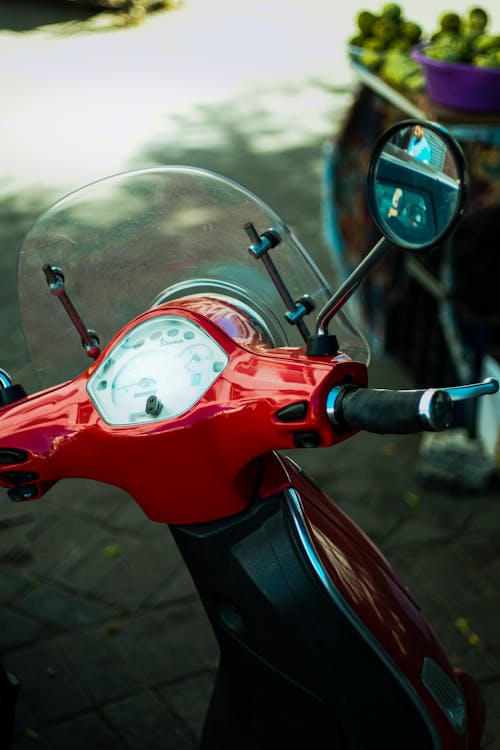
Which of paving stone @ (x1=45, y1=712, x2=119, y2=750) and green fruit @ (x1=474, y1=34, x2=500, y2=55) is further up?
green fruit @ (x1=474, y1=34, x2=500, y2=55)

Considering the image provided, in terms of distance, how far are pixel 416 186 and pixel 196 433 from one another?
1.50 feet

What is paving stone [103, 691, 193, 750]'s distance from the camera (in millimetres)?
2348

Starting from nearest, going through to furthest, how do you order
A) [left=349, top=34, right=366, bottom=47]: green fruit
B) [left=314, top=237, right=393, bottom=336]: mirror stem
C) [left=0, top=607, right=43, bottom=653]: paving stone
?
1. [left=314, top=237, right=393, bottom=336]: mirror stem
2. [left=0, top=607, right=43, bottom=653]: paving stone
3. [left=349, top=34, right=366, bottom=47]: green fruit

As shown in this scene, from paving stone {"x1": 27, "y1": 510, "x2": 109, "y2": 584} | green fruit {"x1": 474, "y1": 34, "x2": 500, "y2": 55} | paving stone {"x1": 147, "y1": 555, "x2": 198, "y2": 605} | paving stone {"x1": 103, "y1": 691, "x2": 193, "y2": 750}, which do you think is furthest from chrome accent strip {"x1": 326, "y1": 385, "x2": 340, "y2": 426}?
green fruit {"x1": 474, "y1": 34, "x2": 500, "y2": 55}

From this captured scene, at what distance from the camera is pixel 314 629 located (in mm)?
1462

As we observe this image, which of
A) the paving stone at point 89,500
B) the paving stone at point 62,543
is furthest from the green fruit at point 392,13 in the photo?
the paving stone at point 62,543

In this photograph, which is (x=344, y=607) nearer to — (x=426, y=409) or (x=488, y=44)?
(x=426, y=409)

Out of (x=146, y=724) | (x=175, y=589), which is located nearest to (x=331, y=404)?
(x=146, y=724)

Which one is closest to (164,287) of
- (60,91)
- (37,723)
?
(37,723)

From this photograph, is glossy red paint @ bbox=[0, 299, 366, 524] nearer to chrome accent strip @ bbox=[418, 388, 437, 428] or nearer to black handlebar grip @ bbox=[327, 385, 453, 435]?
black handlebar grip @ bbox=[327, 385, 453, 435]

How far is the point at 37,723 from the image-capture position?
2.42m

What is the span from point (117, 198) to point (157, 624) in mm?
1625

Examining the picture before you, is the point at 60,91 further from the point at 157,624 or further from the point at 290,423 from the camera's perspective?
the point at 290,423

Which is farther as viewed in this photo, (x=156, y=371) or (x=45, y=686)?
(x=45, y=686)
